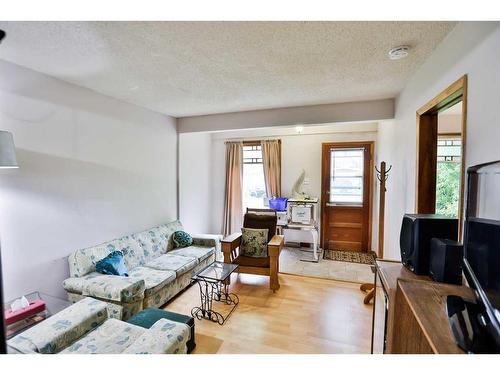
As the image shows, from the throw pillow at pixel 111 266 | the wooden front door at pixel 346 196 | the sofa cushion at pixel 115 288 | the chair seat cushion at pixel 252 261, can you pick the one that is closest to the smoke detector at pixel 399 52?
the chair seat cushion at pixel 252 261

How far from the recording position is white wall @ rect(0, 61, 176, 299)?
194cm

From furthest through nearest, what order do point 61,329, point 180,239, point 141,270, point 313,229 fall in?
1. point 313,229
2. point 180,239
3. point 141,270
4. point 61,329

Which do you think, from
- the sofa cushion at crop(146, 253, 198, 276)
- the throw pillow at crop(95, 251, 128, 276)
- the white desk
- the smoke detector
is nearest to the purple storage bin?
the white desk

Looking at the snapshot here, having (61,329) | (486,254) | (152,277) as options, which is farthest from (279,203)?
(486,254)

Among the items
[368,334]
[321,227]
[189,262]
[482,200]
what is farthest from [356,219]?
[482,200]

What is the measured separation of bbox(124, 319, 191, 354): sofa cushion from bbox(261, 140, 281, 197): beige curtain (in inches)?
137

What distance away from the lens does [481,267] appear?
0.88 metres

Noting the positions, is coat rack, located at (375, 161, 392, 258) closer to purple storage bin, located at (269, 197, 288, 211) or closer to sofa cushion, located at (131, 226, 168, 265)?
purple storage bin, located at (269, 197, 288, 211)

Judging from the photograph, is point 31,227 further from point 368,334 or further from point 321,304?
point 368,334

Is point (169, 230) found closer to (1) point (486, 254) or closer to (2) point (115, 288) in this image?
(2) point (115, 288)

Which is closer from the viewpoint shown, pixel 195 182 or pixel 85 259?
pixel 85 259

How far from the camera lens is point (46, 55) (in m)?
1.78

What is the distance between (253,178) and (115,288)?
3424 millimetres
